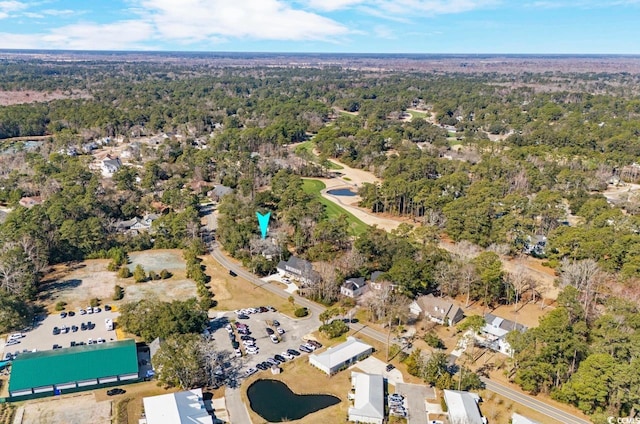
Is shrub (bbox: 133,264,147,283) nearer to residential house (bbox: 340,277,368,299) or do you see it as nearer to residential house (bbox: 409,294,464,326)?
residential house (bbox: 340,277,368,299)

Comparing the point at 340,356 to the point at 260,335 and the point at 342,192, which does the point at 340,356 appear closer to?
the point at 260,335

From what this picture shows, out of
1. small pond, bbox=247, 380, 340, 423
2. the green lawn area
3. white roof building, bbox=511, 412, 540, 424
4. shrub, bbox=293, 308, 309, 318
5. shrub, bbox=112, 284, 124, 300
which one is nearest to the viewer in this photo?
white roof building, bbox=511, 412, 540, 424

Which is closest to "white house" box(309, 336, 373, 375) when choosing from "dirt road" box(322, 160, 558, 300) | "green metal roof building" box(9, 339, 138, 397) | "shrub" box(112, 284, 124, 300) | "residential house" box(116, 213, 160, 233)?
"green metal roof building" box(9, 339, 138, 397)

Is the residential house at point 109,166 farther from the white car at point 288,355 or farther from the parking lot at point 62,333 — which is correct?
the white car at point 288,355

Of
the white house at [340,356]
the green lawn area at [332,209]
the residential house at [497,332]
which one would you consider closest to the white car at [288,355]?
the white house at [340,356]

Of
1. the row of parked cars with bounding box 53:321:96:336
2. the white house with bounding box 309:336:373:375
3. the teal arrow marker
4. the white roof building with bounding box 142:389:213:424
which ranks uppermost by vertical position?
the teal arrow marker

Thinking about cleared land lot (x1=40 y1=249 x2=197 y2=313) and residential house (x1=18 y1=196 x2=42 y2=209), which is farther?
residential house (x1=18 y1=196 x2=42 y2=209)

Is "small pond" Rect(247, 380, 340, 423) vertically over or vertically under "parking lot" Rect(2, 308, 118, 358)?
under
